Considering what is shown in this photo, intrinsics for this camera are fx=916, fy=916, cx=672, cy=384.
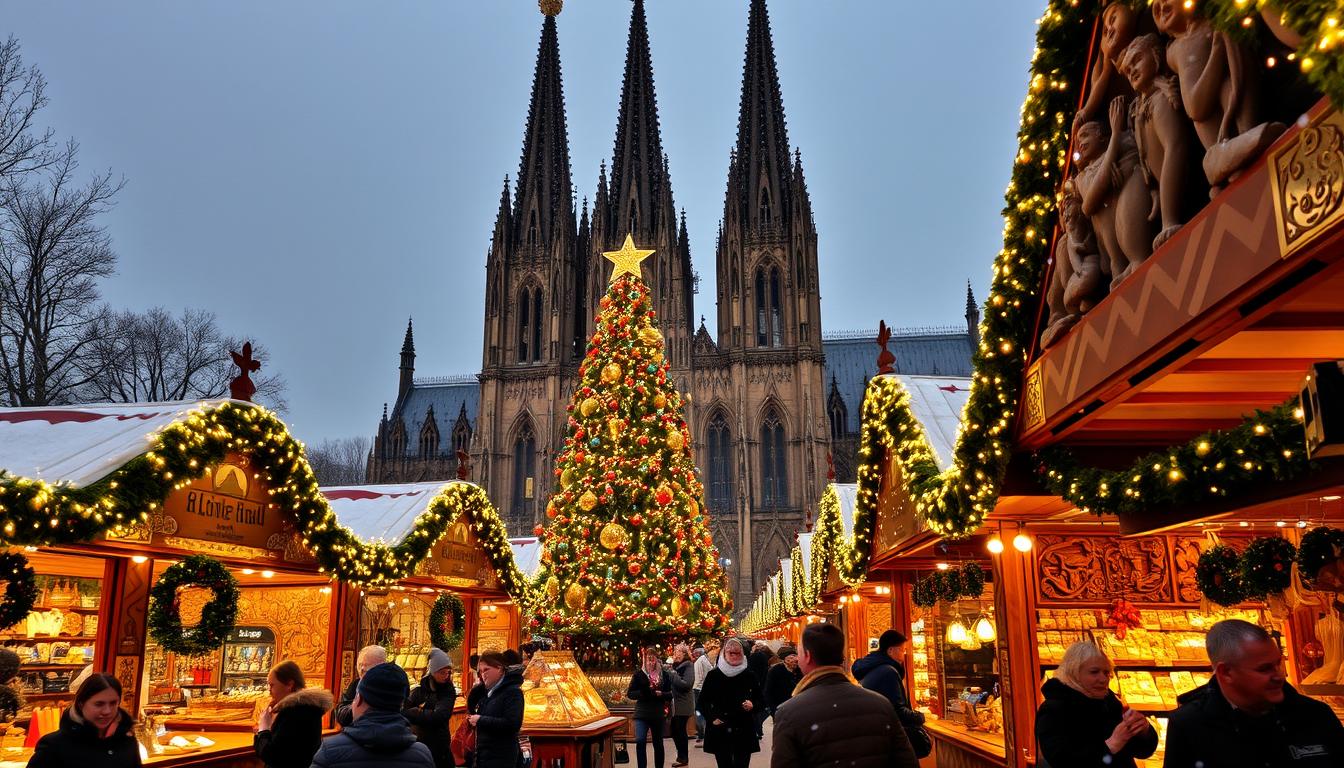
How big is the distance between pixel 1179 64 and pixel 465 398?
66.6 m

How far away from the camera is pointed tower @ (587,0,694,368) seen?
5038 cm

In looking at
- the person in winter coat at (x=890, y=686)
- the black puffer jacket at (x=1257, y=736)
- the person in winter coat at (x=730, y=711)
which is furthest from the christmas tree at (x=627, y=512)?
the black puffer jacket at (x=1257, y=736)

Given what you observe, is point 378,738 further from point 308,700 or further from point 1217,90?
point 1217,90

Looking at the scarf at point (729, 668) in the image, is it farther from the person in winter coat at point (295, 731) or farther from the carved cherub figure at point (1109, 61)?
the carved cherub figure at point (1109, 61)

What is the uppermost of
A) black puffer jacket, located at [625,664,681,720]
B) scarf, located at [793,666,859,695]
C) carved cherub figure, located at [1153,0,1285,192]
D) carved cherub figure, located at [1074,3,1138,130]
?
carved cherub figure, located at [1074,3,1138,130]

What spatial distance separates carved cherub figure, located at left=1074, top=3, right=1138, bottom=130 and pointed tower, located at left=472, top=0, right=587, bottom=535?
148ft

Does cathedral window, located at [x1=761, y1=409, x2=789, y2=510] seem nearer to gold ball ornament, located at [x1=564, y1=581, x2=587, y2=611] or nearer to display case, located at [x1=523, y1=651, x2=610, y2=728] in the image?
gold ball ornament, located at [x1=564, y1=581, x2=587, y2=611]

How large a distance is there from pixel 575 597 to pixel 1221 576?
392 inches

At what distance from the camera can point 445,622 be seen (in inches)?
437

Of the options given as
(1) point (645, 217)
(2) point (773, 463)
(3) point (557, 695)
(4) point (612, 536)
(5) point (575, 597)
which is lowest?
(3) point (557, 695)

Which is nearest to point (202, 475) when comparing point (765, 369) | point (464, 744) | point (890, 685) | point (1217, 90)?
point (464, 744)

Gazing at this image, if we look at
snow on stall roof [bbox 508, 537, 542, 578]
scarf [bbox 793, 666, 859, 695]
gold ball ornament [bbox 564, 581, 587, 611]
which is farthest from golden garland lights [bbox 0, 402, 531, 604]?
snow on stall roof [bbox 508, 537, 542, 578]

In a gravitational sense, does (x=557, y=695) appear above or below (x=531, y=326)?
below

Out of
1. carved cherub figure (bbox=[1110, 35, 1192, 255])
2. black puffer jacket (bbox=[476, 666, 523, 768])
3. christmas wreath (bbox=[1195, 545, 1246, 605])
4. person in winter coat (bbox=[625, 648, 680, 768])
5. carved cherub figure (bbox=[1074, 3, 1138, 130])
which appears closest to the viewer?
carved cherub figure (bbox=[1110, 35, 1192, 255])
